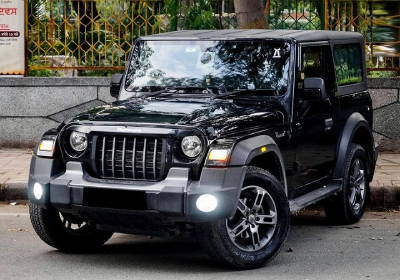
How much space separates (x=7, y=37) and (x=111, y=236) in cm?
567

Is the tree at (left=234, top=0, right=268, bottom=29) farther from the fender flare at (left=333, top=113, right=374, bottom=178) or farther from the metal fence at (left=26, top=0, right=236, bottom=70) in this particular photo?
the fender flare at (left=333, top=113, right=374, bottom=178)

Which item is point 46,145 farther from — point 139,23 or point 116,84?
point 139,23

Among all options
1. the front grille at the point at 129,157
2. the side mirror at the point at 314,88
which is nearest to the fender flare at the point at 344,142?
the side mirror at the point at 314,88

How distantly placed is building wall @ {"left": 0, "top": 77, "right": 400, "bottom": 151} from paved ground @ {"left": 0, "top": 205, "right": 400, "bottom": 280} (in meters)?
4.42

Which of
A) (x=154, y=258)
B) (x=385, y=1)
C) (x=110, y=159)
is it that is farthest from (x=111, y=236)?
(x=385, y=1)

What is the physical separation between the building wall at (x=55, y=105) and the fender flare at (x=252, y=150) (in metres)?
6.06

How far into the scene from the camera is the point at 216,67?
8.02 meters

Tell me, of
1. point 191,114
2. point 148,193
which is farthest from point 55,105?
point 148,193

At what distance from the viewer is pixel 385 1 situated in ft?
43.6

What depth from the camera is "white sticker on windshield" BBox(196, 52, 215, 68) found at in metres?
8.05

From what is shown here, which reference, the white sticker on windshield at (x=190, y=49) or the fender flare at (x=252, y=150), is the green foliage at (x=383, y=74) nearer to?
the white sticker on windshield at (x=190, y=49)

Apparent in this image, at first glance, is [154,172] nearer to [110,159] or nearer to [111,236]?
[110,159]

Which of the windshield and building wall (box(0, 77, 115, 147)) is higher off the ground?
the windshield

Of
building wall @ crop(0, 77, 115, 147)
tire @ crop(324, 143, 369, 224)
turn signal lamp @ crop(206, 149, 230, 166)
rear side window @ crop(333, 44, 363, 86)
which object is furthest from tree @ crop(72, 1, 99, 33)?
turn signal lamp @ crop(206, 149, 230, 166)
